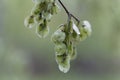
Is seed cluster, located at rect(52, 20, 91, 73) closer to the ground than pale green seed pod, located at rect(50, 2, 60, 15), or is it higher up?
closer to the ground

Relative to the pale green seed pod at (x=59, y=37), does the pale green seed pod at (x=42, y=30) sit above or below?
above

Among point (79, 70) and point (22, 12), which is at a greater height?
point (22, 12)

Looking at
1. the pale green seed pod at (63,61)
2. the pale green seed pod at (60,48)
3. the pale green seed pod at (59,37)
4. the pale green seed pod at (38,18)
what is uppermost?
the pale green seed pod at (38,18)

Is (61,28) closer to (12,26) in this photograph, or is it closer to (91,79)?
(12,26)

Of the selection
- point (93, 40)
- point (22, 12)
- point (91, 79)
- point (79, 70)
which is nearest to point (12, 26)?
point (22, 12)

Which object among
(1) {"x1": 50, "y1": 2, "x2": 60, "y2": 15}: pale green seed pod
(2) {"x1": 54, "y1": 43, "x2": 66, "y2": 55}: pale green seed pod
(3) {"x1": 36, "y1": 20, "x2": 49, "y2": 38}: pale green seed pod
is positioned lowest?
(2) {"x1": 54, "y1": 43, "x2": 66, "y2": 55}: pale green seed pod
